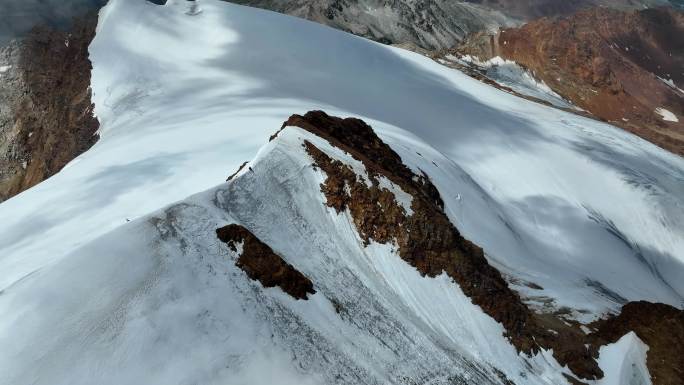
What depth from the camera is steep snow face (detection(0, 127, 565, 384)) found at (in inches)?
398

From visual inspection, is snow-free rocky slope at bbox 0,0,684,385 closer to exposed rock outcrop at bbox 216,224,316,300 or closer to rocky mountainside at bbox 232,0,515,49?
exposed rock outcrop at bbox 216,224,316,300

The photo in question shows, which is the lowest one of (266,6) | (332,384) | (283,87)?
(266,6)

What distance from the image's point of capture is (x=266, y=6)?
149875 mm

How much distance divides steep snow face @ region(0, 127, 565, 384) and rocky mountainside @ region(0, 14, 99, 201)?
71.8 feet

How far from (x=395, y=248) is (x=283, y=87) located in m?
23.8

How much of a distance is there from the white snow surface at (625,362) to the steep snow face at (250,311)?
2.01m

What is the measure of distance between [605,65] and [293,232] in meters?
70.9

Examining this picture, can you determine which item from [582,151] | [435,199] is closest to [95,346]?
[435,199]

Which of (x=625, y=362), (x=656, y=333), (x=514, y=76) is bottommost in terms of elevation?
(x=514, y=76)

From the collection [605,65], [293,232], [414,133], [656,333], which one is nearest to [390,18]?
[605,65]

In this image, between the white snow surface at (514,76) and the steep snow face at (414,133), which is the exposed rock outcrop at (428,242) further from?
the white snow surface at (514,76)

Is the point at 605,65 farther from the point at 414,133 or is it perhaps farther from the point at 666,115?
the point at 414,133

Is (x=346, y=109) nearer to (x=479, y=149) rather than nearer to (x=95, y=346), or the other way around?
(x=479, y=149)

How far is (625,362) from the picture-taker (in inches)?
678
